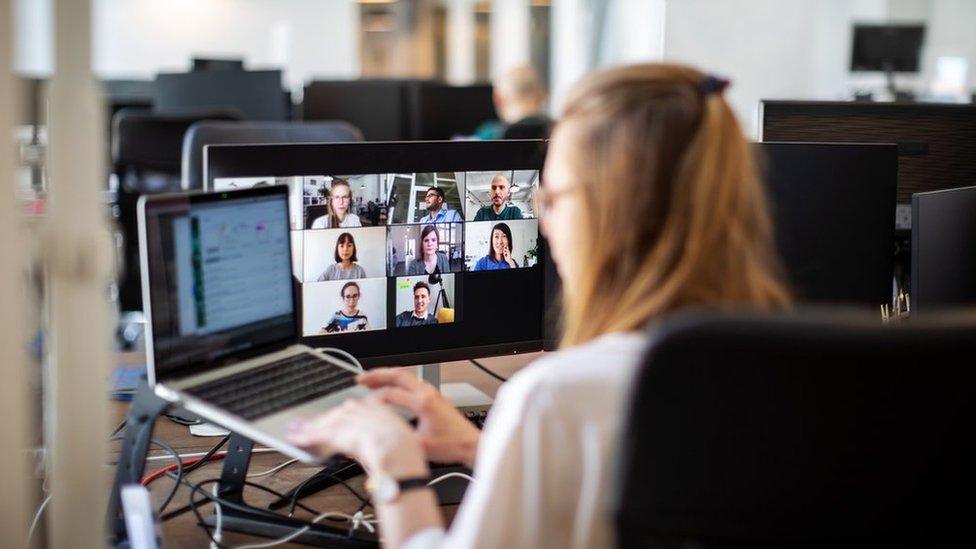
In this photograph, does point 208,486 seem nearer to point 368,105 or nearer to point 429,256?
point 429,256

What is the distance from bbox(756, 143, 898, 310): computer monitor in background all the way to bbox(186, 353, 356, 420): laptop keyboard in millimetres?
880

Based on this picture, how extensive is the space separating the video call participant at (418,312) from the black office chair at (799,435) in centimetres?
96

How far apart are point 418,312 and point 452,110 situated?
13.9ft

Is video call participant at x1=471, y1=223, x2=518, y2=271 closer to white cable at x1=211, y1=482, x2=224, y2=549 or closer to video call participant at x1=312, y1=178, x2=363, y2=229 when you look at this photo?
video call participant at x1=312, y1=178, x2=363, y2=229

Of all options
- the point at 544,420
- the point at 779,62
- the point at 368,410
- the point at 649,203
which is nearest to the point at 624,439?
the point at 544,420

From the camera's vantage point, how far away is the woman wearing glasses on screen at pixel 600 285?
91 centimetres

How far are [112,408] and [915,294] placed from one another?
54.0 inches

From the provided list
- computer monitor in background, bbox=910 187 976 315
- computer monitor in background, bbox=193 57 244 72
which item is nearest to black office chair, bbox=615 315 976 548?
computer monitor in background, bbox=910 187 976 315

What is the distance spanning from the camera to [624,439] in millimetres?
789

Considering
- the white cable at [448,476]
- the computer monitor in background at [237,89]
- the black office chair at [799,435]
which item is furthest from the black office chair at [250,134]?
the computer monitor in background at [237,89]

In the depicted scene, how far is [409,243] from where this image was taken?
1.71 meters

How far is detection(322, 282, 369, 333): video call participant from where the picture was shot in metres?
1.67

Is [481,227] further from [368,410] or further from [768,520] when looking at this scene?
[768,520]

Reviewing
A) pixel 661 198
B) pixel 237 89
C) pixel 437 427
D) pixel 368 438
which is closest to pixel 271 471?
pixel 437 427
